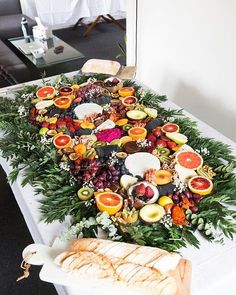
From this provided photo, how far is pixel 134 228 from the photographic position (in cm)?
76

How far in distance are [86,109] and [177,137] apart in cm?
37

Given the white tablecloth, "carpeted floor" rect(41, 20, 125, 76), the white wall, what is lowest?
"carpeted floor" rect(41, 20, 125, 76)

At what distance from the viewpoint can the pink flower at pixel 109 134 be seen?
1.07 metres

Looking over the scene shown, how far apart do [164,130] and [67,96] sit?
43 cm

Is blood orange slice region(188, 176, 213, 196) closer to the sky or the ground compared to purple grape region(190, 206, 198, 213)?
closer to the sky

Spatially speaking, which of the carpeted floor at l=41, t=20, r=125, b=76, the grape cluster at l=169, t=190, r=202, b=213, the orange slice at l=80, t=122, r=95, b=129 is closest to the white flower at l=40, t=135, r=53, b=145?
the orange slice at l=80, t=122, r=95, b=129

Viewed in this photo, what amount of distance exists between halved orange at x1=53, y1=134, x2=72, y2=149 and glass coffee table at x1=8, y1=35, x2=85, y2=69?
70.6 inches

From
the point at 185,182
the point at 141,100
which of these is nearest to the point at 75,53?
the point at 141,100

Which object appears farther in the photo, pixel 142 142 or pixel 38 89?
→ pixel 38 89

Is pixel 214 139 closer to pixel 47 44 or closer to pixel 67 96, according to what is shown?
pixel 67 96

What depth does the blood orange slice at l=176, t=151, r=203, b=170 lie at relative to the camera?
94cm

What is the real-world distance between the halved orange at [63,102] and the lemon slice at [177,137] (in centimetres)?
41

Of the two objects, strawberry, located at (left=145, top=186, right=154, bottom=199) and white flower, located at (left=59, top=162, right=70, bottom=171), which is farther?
white flower, located at (left=59, top=162, right=70, bottom=171)

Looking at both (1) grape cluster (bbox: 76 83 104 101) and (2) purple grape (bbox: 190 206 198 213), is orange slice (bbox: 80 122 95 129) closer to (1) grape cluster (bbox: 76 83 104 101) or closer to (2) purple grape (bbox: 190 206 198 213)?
(1) grape cluster (bbox: 76 83 104 101)
